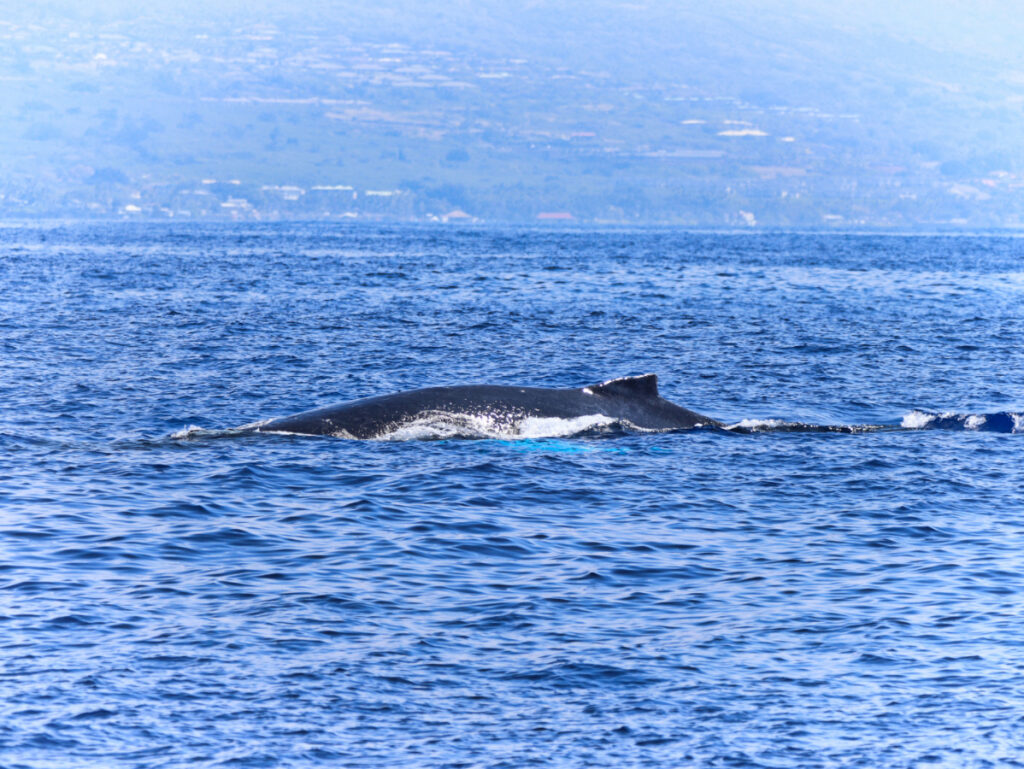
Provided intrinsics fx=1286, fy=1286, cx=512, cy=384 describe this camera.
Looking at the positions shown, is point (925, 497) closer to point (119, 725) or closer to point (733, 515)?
point (733, 515)

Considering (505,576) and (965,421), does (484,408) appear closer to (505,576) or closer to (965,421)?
(505,576)

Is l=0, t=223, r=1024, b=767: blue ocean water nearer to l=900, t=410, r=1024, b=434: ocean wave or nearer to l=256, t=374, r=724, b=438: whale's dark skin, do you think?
l=900, t=410, r=1024, b=434: ocean wave

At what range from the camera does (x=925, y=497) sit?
57.2 feet

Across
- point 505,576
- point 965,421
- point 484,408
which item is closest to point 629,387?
point 484,408

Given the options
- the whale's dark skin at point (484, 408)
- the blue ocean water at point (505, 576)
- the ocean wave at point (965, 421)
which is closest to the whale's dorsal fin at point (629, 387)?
the whale's dark skin at point (484, 408)

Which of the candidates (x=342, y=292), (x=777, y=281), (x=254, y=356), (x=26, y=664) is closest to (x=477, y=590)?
(x=26, y=664)

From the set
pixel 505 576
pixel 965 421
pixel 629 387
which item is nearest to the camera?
pixel 505 576

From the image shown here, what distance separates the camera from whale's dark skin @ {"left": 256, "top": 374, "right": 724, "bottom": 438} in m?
20.7

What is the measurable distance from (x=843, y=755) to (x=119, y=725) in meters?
5.19

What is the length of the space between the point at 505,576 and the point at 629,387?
8790 mm

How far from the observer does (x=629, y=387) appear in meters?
21.7

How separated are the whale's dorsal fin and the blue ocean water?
0.79 meters

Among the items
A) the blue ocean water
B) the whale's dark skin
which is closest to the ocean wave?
the blue ocean water

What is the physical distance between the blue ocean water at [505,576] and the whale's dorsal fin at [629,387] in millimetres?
793
